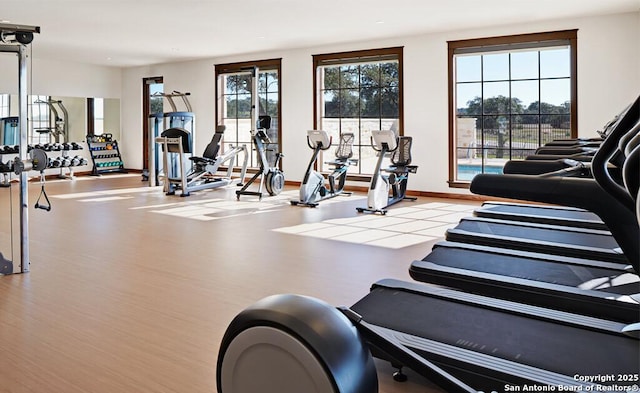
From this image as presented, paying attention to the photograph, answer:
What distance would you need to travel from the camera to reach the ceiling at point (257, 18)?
6.21 metres

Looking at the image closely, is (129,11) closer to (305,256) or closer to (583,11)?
(305,256)

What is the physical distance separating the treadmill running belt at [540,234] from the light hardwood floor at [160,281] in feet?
2.07

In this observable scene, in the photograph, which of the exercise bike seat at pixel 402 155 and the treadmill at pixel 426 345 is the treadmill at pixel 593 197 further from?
the exercise bike seat at pixel 402 155

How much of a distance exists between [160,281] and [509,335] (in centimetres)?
246

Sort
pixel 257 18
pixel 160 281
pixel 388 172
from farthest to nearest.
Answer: pixel 388 172 < pixel 257 18 < pixel 160 281

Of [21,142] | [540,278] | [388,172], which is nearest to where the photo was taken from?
[540,278]

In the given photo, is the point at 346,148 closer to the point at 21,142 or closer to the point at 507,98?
the point at 507,98

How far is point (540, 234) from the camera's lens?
3.43m

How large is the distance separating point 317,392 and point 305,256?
10.3ft

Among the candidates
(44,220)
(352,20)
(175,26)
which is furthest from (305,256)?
(175,26)

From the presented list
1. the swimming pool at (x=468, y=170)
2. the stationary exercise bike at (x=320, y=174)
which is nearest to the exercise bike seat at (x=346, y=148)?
the stationary exercise bike at (x=320, y=174)

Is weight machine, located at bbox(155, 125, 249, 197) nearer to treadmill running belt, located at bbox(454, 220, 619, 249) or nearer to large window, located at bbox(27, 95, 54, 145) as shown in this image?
large window, located at bbox(27, 95, 54, 145)

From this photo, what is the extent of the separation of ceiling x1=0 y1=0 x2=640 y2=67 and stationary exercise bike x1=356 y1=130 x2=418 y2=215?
1632 millimetres

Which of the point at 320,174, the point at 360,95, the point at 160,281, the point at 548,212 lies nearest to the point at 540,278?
the point at 548,212
